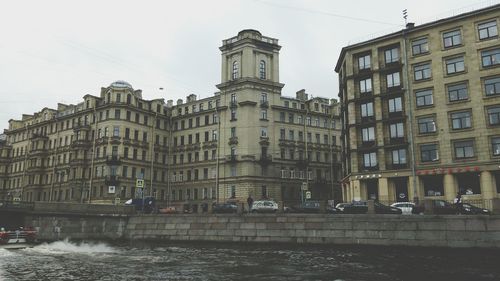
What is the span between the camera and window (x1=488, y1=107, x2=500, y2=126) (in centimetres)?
4662

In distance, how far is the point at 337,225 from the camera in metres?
36.3

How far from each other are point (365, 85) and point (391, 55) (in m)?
4.89

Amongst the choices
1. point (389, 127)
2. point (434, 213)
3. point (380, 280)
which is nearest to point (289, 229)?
point (434, 213)

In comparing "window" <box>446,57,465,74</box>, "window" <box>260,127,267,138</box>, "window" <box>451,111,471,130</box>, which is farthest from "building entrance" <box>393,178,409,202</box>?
"window" <box>260,127,267,138</box>

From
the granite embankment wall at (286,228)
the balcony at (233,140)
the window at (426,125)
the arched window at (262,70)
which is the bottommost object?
the granite embankment wall at (286,228)

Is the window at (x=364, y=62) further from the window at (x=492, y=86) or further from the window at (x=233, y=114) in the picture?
the window at (x=233, y=114)

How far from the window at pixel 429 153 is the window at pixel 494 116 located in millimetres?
6262

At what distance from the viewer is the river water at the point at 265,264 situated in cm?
2262

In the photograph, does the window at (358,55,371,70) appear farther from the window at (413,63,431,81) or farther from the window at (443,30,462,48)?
the window at (443,30,462,48)

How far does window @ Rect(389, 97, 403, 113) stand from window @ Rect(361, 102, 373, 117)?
105 inches

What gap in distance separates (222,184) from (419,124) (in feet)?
123

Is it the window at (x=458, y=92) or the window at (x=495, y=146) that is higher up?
the window at (x=458, y=92)

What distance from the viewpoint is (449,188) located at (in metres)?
48.4

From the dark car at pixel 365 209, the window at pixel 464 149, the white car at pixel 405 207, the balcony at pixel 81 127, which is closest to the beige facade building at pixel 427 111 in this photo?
the window at pixel 464 149
